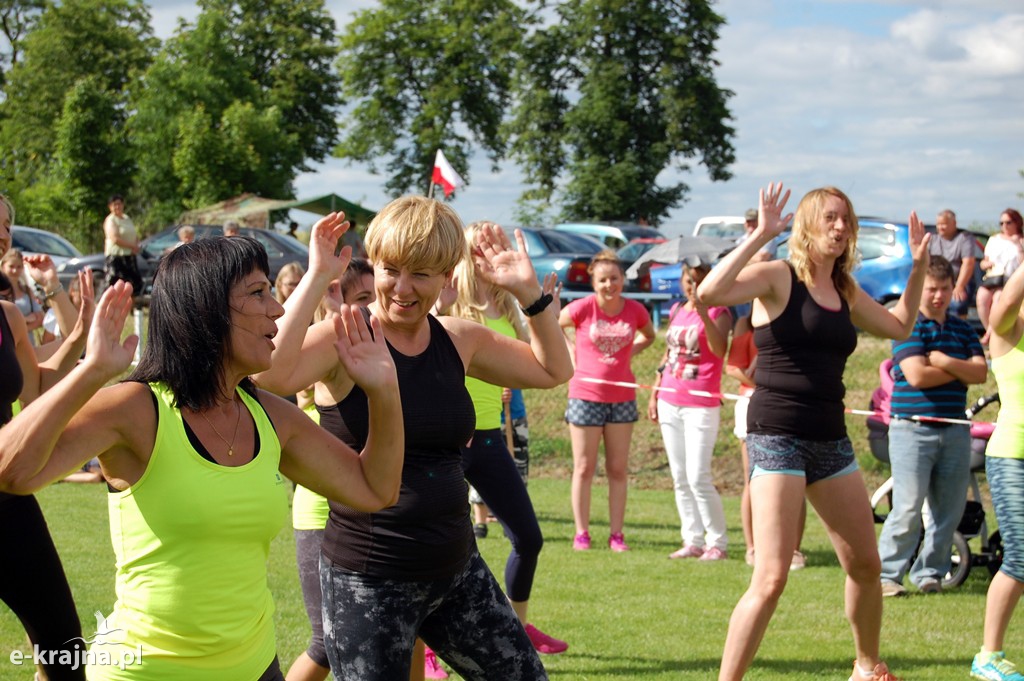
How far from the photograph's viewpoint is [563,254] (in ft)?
68.3

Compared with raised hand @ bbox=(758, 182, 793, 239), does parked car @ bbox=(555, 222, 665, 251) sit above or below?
above

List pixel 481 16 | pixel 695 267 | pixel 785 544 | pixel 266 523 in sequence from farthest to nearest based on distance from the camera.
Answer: pixel 481 16, pixel 695 267, pixel 785 544, pixel 266 523

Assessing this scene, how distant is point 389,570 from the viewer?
352 cm

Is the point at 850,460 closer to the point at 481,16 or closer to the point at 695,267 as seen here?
the point at 695,267

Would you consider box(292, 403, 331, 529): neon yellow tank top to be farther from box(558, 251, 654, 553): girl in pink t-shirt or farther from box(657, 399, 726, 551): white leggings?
box(657, 399, 726, 551): white leggings

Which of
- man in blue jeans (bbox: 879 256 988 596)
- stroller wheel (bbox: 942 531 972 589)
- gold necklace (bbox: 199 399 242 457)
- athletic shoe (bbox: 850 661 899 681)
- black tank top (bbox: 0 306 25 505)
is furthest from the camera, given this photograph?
stroller wheel (bbox: 942 531 972 589)

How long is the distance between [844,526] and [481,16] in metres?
54.4

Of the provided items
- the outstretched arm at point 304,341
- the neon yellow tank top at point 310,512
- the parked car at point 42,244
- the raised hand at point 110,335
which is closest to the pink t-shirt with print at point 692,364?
the neon yellow tank top at point 310,512

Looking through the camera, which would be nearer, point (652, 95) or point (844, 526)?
point (844, 526)

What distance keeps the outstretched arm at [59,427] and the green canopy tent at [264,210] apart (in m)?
28.8

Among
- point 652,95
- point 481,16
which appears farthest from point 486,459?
point 481,16

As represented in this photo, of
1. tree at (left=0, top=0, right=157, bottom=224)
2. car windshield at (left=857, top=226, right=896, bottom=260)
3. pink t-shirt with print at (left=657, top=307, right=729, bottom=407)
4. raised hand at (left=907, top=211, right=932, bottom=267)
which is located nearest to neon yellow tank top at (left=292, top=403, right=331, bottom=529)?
raised hand at (left=907, top=211, right=932, bottom=267)

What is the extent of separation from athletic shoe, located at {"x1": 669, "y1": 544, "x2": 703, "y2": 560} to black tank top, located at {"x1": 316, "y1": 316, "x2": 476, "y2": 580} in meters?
6.07

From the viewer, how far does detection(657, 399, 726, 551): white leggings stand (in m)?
9.53
